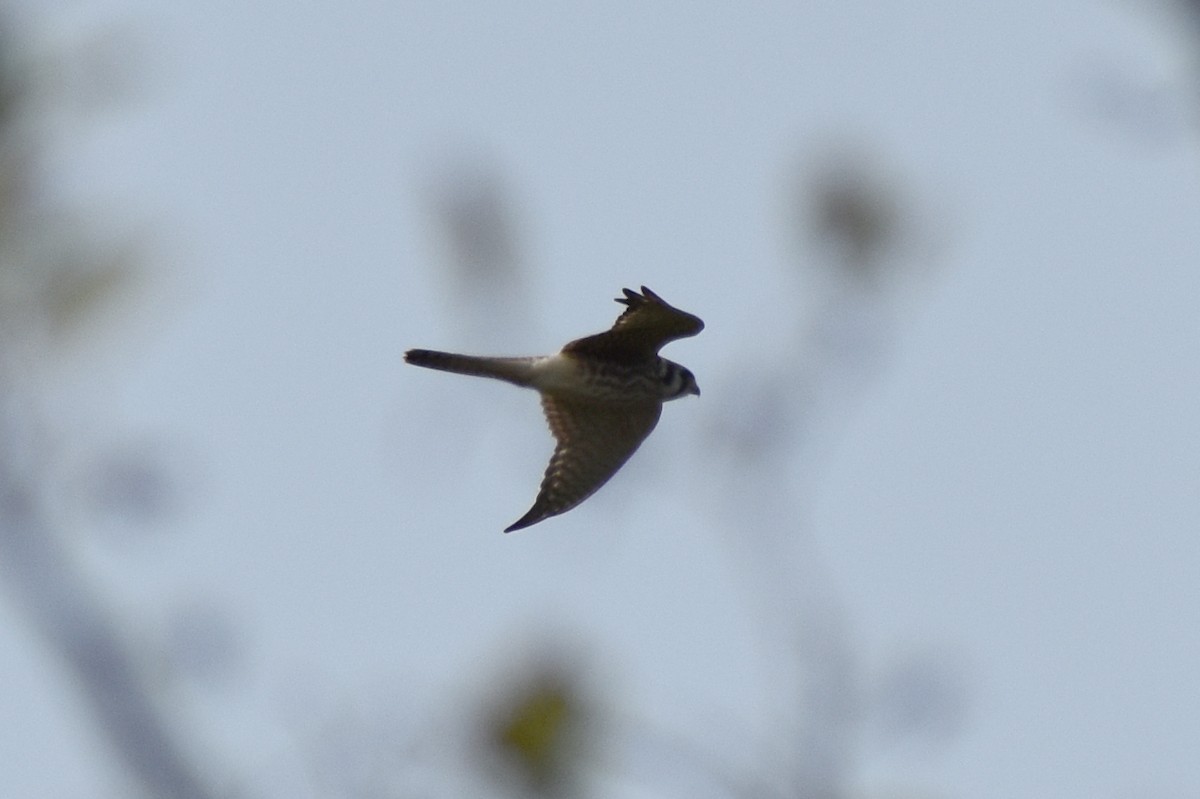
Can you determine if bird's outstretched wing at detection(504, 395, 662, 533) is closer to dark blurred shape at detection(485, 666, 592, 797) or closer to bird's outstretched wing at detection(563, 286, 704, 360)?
bird's outstretched wing at detection(563, 286, 704, 360)

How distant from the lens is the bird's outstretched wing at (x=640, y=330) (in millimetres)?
6938

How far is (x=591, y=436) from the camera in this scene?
7.75 m

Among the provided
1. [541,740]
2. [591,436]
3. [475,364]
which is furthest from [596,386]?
[541,740]

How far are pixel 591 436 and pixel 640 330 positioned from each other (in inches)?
27.7

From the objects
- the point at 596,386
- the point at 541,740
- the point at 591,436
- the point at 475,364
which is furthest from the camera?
the point at 591,436

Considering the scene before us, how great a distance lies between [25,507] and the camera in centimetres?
339

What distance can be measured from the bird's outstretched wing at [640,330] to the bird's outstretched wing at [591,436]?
293 millimetres

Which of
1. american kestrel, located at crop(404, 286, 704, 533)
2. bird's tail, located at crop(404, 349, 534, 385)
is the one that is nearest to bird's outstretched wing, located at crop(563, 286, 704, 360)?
american kestrel, located at crop(404, 286, 704, 533)

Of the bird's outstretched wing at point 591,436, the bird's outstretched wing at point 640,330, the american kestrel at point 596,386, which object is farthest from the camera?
the bird's outstretched wing at point 591,436

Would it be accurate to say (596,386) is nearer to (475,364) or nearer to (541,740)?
(475,364)

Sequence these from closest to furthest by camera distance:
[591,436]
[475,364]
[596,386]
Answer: [475,364] → [596,386] → [591,436]

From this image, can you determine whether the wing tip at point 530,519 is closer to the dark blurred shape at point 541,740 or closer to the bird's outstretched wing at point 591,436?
the bird's outstretched wing at point 591,436

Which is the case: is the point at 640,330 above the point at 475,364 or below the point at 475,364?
above

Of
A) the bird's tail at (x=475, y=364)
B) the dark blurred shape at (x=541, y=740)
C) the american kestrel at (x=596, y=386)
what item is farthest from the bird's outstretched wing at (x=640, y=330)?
the dark blurred shape at (x=541, y=740)
